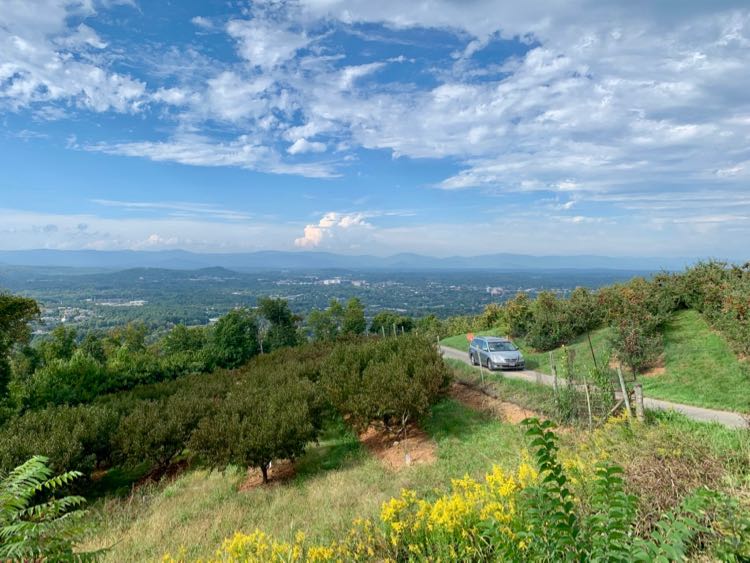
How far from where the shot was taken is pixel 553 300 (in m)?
25.1

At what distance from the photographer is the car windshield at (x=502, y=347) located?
19.5 meters

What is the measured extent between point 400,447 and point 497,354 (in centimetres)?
891

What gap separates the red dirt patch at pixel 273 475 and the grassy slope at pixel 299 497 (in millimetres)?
289

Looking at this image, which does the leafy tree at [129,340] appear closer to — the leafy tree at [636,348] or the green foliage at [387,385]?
the green foliage at [387,385]

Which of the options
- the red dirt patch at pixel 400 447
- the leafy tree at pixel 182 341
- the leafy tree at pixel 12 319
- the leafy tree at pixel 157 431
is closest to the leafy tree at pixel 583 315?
the red dirt patch at pixel 400 447

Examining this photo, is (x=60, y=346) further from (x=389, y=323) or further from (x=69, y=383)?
(x=389, y=323)

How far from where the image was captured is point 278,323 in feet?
136

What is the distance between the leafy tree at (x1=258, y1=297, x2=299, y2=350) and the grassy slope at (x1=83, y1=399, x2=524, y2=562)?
28.2 meters

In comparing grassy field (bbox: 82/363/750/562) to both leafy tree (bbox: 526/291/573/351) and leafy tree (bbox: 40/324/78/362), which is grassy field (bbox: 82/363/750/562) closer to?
leafy tree (bbox: 526/291/573/351)

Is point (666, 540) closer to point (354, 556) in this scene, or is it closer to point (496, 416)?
point (354, 556)

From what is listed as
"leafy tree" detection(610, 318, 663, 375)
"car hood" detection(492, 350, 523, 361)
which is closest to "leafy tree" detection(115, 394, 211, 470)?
"car hood" detection(492, 350, 523, 361)

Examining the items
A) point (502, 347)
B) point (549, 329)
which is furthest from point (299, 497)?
point (549, 329)

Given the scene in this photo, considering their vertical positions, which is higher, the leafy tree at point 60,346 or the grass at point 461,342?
the grass at point 461,342

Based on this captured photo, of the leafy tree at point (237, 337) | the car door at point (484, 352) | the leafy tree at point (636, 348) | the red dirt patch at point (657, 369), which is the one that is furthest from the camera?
the leafy tree at point (237, 337)
